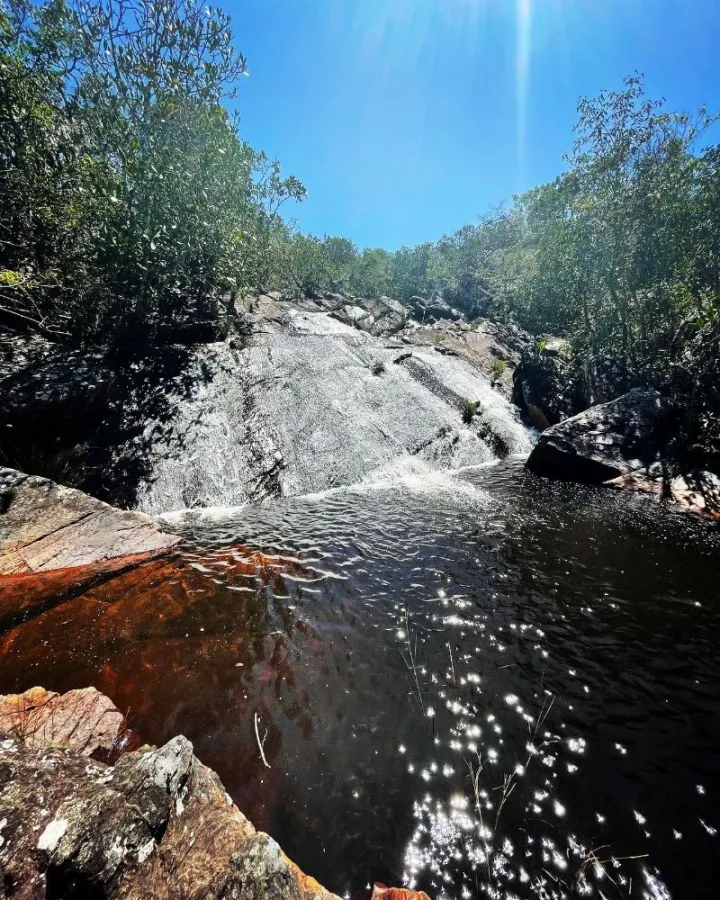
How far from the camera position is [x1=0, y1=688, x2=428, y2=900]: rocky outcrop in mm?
2129

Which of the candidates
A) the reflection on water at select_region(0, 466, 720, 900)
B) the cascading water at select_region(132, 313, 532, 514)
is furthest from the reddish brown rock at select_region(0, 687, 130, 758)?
the cascading water at select_region(132, 313, 532, 514)

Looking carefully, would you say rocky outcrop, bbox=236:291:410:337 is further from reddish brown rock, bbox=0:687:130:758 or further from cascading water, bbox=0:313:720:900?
reddish brown rock, bbox=0:687:130:758

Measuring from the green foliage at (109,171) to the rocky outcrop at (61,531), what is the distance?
8979mm

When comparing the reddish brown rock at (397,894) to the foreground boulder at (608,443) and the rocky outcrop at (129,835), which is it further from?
the foreground boulder at (608,443)

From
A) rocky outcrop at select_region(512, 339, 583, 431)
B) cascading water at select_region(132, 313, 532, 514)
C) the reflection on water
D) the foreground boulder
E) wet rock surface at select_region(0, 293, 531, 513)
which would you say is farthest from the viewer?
rocky outcrop at select_region(512, 339, 583, 431)

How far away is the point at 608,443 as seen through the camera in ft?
52.2

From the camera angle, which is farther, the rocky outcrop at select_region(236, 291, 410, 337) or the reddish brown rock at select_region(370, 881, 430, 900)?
the rocky outcrop at select_region(236, 291, 410, 337)

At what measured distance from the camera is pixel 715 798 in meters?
4.08

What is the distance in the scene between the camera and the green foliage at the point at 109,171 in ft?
49.5

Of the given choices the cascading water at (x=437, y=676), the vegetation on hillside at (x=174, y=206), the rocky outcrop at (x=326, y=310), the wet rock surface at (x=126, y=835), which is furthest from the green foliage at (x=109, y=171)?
the wet rock surface at (x=126, y=835)

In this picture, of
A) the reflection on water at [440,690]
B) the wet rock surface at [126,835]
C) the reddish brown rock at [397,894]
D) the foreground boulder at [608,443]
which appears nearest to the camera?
the wet rock surface at [126,835]

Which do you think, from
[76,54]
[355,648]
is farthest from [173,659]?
[76,54]

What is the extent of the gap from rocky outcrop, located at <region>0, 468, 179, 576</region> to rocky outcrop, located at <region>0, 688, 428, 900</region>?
6873mm

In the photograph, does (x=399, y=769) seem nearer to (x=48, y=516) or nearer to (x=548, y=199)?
(x=48, y=516)
